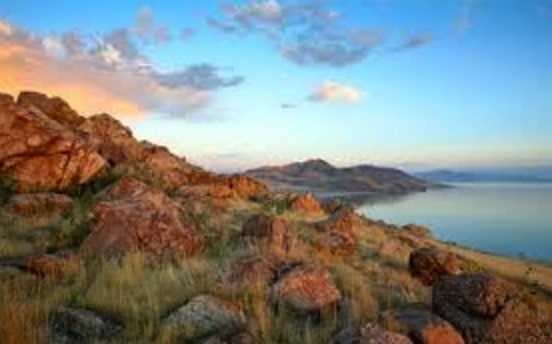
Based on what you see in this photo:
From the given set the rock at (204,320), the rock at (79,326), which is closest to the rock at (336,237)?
the rock at (204,320)

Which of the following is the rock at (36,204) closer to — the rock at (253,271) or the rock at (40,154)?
the rock at (40,154)

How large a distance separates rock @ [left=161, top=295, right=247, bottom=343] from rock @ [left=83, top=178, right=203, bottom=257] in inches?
156

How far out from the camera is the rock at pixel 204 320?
815cm

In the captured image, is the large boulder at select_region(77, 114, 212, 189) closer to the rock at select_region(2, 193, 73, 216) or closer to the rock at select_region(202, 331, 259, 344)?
the rock at select_region(2, 193, 73, 216)

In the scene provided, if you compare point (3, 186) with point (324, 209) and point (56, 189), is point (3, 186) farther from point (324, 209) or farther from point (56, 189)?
point (324, 209)

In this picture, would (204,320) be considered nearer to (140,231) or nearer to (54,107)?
(140,231)

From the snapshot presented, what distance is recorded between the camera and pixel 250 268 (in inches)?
427

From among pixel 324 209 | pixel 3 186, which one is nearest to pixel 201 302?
pixel 3 186

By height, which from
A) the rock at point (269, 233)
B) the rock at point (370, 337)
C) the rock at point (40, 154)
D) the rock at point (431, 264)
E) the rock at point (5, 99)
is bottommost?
the rock at point (431, 264)

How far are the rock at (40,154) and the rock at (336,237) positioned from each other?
8.36 metres

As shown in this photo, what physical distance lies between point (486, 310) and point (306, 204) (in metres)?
21.9

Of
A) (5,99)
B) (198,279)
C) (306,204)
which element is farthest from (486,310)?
(306,204)

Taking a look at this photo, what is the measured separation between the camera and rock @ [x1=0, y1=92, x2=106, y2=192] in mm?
21992

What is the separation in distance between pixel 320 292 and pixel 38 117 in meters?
16.8
